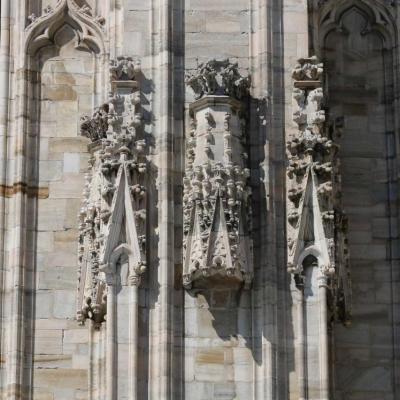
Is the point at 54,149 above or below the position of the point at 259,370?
above

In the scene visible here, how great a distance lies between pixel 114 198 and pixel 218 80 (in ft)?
5.84

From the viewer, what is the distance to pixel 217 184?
29.7m

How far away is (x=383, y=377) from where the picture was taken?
30828 mm

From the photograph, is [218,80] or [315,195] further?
[218,80]

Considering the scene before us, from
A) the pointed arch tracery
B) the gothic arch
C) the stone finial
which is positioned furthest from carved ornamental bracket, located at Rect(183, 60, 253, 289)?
the gothic arch

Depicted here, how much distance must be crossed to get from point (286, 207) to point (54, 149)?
2968mm

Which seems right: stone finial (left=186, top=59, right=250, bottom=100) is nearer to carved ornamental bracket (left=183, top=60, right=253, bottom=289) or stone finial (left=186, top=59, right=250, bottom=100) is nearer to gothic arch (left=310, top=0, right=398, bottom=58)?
carved ornamental bracket (left=183, top=60, right=253, bottom=289)

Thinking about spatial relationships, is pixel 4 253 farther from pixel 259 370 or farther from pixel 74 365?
pixel 259 370

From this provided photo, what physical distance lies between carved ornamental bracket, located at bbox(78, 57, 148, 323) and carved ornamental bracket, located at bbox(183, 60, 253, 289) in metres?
0.54

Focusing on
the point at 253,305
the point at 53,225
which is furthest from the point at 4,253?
the point at 253,305

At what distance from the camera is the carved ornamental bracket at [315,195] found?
97.7 ft

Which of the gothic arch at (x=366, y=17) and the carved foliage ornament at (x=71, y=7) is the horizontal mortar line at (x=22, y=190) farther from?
the gothic arch at (x=366, y=17)

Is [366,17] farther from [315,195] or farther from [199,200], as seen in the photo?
[199,200]

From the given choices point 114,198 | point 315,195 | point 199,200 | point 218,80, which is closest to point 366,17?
point 218,80
